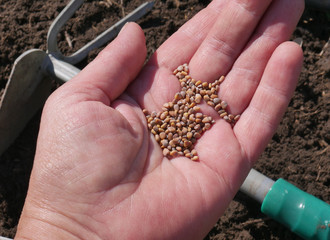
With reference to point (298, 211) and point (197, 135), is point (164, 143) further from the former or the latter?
point (298, 211)

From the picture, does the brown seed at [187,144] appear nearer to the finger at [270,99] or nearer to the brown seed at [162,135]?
the brown seed at [162,135]

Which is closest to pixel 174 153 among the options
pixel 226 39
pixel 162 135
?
pixel 162 135

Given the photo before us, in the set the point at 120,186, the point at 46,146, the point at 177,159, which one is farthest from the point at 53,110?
the point at 177,159

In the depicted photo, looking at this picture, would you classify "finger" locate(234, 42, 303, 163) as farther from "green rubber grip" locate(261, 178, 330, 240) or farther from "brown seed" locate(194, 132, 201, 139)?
"green rubber grip" locate(261, 178, 330, 240)

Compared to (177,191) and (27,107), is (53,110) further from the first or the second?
(27,107)

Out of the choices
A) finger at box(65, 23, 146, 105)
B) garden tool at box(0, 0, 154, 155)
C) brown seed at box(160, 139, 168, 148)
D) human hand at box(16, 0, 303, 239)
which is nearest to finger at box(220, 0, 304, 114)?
human hand at box(16, 0, 303, 239)
